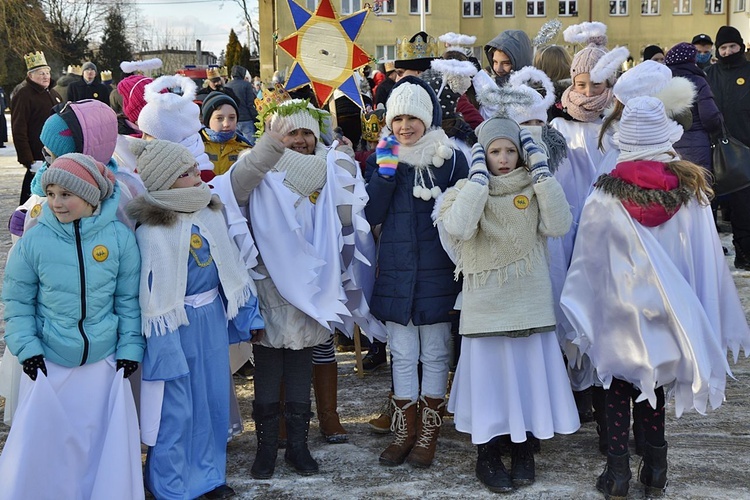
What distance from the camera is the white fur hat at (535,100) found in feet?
14.9

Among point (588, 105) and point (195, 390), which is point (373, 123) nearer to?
point (588, 105)

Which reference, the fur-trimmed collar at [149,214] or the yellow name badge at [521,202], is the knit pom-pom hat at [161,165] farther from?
the yellow name badge at [521,202]

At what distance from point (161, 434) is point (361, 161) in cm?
271

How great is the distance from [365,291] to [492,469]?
1.19m

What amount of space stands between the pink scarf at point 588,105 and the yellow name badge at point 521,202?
3.94ft

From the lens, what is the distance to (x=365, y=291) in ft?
15.9

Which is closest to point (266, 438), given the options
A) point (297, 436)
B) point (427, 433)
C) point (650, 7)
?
point (297, 436)

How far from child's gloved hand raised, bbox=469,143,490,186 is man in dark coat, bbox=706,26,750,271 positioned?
543 centimetres

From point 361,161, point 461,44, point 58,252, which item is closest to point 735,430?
point 361,161

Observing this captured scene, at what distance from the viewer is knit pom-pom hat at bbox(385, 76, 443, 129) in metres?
4.53

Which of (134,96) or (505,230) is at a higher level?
(134,96)

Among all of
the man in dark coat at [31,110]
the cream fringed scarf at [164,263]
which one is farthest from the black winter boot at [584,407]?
the man in dark coat at [31,110]

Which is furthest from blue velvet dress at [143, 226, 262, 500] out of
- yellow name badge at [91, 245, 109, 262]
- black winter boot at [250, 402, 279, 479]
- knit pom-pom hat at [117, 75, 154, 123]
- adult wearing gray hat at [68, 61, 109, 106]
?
adult wearing gray hat at [68, 61, 109, 106]

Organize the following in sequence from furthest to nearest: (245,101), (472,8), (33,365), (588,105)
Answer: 1. (472,8)
2. (245,101)
3. (588,105)
4. (33,365)
